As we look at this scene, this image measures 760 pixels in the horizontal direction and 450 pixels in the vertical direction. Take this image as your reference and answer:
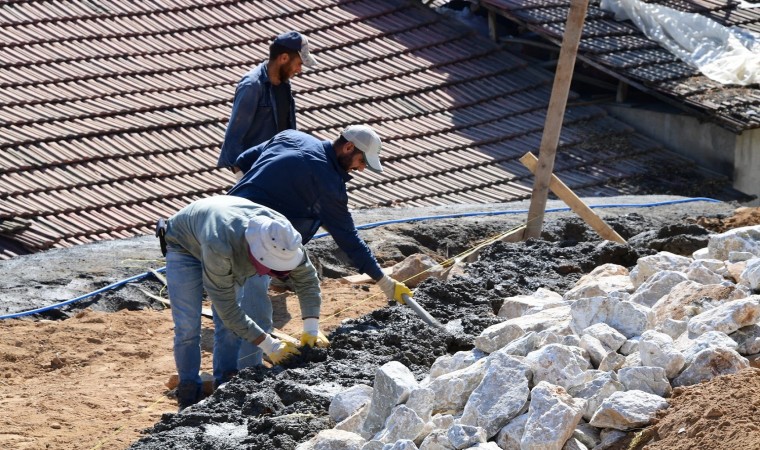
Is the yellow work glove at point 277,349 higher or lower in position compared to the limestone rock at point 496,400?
lower

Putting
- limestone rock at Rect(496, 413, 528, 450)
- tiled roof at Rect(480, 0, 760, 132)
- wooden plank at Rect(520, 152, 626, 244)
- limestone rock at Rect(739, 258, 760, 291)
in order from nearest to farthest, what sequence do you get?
limestone rock at Rect(496, 413, 528, 450)
limestone rock at Rect(739, 258, 760, 291)
wooden plank at Rect(520, 152, 626, 244)
tiled roof at Rect(480, 0, 760, 132)

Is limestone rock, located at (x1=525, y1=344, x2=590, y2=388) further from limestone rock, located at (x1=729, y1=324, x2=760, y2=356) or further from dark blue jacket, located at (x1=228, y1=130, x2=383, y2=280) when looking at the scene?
dark blue jacket, located at (x1=228, y1=130, x2=383, y2=280)

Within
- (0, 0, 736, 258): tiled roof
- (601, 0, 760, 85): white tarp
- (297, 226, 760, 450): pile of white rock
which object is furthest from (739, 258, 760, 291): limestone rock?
(601, 0, 760, 85): white tarp

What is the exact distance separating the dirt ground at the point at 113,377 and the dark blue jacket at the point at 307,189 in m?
1.19

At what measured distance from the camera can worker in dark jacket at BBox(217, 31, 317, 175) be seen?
7219mm

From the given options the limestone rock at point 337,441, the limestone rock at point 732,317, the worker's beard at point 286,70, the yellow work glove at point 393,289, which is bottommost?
the yellow work glove at point 393,289

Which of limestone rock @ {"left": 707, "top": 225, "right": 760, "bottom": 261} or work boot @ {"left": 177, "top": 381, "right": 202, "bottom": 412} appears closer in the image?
work boot @ {"left": 177, "top": 381, "right": 202, "bottom": 412}

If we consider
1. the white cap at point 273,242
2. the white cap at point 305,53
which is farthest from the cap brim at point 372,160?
the white cap at point 305,53

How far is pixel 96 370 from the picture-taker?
22.8 ft

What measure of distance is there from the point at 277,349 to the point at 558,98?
2900 millimetres

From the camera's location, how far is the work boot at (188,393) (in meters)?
6.15

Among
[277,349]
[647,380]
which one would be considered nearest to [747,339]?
[647,380]

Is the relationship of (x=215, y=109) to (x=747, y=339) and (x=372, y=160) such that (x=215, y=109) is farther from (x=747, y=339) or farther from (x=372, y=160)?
(x=747, y=339)

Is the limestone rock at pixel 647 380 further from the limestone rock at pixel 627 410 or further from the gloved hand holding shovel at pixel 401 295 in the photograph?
the gloved hand holding shovel at pixel 401 295
